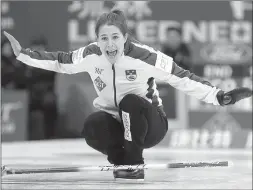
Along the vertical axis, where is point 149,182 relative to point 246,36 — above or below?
below

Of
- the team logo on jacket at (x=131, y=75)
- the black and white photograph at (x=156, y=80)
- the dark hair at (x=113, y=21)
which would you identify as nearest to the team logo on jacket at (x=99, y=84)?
the team logo on jacket at (x=131, y=75)

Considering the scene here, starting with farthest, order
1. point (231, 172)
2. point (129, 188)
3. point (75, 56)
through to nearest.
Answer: point (231, 172), point (75, 56), point (129, 188)

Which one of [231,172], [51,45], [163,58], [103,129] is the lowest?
[231,172]

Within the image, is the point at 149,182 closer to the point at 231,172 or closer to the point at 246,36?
the point at 231,172

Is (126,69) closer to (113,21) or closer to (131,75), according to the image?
(131,75)

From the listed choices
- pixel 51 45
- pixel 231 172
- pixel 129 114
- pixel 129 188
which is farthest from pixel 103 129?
pixel 51 45

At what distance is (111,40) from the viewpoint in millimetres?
2566

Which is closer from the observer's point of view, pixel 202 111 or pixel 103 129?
pixel 103 129

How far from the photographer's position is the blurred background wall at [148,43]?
588cm

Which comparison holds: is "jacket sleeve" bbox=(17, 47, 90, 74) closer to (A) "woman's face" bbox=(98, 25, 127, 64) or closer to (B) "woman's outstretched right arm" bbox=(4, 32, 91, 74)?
(B) "woman's outstretched right arm" bbox=(4, 32, 91, 74)

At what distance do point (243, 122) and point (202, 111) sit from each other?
456 mm

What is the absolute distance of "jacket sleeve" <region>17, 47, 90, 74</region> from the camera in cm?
272

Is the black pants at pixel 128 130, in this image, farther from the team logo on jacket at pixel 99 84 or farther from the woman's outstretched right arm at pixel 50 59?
the woman's outstretched right arm at pixel 50 59

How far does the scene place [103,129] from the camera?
286cm
